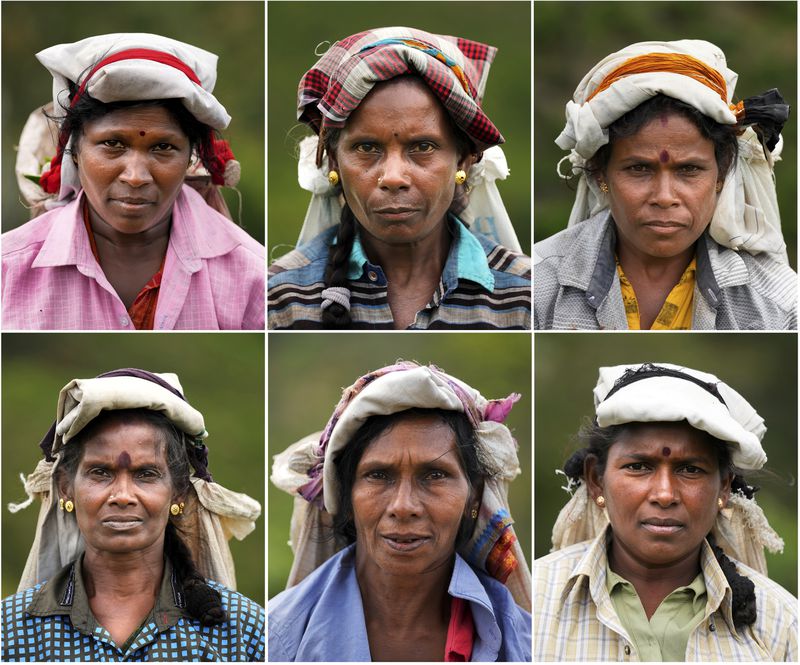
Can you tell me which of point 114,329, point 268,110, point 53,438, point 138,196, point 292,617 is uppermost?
point 268,110

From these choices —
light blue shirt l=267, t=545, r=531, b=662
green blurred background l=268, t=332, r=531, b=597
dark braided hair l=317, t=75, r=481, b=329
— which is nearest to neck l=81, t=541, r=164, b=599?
light blue shirt l=267, t=545, r=531, b=662

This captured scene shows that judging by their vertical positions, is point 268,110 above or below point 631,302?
above

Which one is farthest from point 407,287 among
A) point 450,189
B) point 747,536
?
point 747,536

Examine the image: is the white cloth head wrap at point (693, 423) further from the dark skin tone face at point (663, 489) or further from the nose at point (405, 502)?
the nose at point (405, 502)

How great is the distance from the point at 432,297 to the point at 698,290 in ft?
3.41

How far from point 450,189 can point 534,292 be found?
610 mm

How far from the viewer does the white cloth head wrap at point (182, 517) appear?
15.9 ft

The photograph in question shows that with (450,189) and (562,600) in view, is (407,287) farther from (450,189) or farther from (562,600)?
(562,600)

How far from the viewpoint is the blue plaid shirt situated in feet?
16.1

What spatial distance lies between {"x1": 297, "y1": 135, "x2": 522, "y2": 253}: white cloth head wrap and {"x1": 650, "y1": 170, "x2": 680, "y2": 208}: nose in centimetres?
67

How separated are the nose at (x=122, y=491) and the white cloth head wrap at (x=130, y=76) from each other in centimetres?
118

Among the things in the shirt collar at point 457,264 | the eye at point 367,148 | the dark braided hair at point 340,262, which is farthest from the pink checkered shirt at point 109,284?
the eye at point 367,148

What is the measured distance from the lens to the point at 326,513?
5.20 m

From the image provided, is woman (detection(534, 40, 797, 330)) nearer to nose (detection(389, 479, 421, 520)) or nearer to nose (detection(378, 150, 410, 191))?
nose (detection(378, 150, 410, 191))
